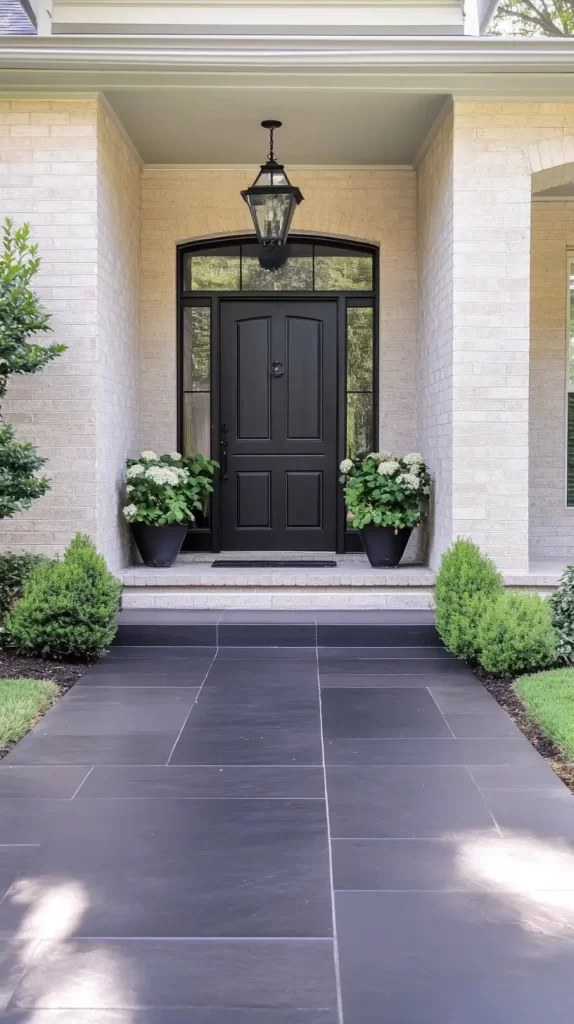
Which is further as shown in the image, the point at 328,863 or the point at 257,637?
the point at 257,637

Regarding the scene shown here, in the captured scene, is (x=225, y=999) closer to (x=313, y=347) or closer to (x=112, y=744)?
(x=112, y=744)

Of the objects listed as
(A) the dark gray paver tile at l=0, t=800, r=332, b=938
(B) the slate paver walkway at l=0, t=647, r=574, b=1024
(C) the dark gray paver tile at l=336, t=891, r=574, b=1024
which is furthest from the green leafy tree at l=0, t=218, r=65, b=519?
(C) the dark gray paver tile at l=336, t=891, r=574, b=1024

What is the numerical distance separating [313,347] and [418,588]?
2295mm

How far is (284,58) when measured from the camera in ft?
17.5

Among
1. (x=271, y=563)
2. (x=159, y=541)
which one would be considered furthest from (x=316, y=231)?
(x=159, y=541)

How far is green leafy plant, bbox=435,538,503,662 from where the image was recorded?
16.1ft

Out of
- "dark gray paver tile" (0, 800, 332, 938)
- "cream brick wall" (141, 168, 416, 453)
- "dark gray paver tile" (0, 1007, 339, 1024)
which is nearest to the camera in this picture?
"dark gray paver tile" (0, 1007, 339, 1024)

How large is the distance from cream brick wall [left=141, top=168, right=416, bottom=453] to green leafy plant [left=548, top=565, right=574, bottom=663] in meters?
2.52

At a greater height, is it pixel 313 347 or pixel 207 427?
pixel 313 347

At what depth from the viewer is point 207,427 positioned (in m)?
7.46

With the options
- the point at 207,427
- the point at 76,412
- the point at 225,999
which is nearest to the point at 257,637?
the point at 76,412

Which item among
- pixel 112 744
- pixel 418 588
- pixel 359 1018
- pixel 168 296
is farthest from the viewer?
pixel 168 296

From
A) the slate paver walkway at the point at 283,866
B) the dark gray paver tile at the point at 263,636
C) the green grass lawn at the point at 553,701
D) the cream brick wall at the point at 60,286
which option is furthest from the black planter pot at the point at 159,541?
the green grass lawn at the point at 553,701

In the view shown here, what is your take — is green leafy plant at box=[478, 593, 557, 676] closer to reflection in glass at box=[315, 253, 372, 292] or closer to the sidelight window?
the sidelight window
